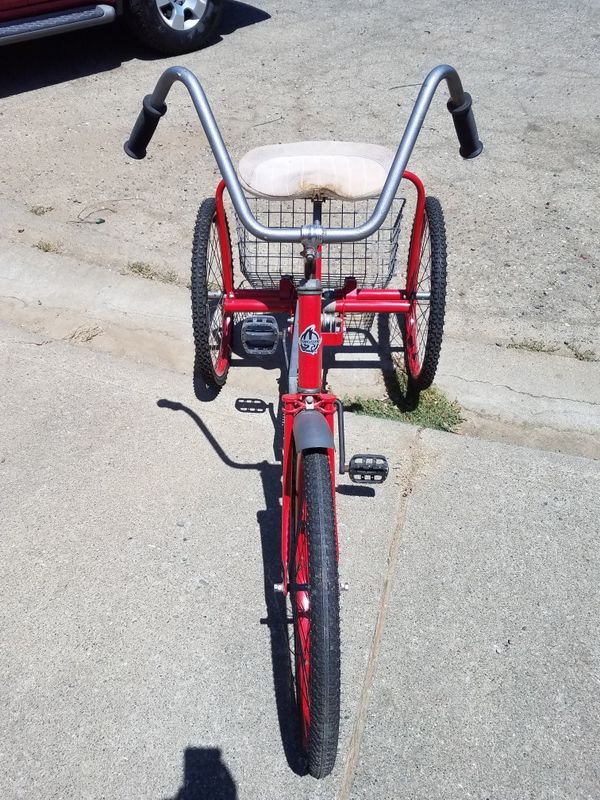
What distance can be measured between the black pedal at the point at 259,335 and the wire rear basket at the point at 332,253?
33cm

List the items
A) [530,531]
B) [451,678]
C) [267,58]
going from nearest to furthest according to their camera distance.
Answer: [451,678] → [530,531] → [267,58]

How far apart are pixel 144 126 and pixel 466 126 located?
1.04 metres

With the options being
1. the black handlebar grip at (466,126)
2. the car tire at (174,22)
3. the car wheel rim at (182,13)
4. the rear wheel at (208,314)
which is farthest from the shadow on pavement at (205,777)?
the car wheel rim at (182,13)

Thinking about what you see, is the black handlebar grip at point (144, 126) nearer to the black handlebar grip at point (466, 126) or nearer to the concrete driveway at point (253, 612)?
the black handlebar grip at point (466, 126)

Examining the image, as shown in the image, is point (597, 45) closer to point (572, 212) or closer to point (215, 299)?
point (572, 212)

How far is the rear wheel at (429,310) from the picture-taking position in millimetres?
3111

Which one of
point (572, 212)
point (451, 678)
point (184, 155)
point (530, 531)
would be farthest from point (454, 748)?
point (184, 155)

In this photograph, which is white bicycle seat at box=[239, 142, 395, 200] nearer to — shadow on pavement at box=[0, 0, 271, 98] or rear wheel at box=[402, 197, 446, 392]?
rear wheel at box=[402, 197, 446, 392]

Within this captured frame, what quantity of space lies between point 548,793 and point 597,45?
6.88m

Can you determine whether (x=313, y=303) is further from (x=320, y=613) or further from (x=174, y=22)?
(x=174, y=22)

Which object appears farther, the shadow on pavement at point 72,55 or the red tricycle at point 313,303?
the shadow on pavement at point 72,55

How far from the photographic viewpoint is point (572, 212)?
474cm

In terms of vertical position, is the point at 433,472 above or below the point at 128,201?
below

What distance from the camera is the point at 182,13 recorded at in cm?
655
